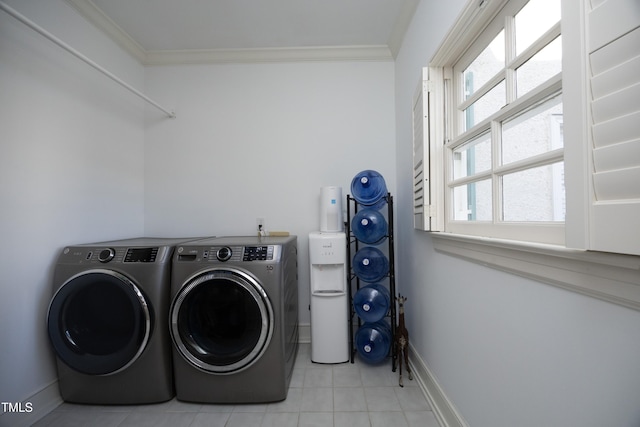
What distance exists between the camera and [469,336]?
121 cm

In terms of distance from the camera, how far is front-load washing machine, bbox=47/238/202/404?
156 centimetres

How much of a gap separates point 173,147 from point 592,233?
9.42 ft

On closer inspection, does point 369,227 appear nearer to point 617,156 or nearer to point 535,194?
point 535,194

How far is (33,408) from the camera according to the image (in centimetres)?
152

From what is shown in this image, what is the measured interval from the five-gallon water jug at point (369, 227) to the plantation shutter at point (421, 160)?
0.33 m

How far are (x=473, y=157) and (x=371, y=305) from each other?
1.19m

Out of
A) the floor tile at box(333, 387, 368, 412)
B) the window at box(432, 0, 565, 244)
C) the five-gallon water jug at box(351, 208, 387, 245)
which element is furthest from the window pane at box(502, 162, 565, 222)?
the floor tile at box(333, 387, 368, 412)

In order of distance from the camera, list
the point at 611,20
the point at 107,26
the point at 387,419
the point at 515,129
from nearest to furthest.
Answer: the point at 611,20 < the point at 515,129 < the point at 387,419 < the point at 107,26

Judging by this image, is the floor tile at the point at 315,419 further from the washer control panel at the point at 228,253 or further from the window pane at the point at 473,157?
the window pane at the point at 473,157

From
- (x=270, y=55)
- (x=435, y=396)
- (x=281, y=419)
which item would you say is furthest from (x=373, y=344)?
(x=270, y=55)

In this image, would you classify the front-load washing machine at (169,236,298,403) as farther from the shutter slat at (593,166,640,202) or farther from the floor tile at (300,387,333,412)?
the shutter slat at (593,166,640,202)

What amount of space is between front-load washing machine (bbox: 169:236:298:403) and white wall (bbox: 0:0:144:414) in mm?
765

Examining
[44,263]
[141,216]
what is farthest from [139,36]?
[44,263]

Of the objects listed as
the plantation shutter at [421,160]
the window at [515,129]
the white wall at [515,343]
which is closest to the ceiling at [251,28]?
the white wall at [515,343]
